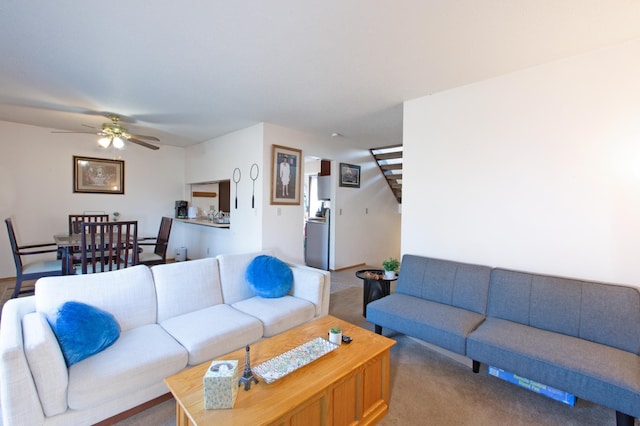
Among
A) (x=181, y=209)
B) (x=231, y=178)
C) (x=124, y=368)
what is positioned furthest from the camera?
(x=181, y=209)

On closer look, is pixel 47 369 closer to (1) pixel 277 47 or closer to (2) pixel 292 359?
(2) pixel 292 359

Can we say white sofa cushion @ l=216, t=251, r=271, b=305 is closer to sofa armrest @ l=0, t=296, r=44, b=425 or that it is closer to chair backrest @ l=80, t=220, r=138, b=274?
chair backrest @ l=80, t=220, r=138, b=274

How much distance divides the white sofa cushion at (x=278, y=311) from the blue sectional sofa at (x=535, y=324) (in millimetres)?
588

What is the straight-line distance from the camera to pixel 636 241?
6.33 feet

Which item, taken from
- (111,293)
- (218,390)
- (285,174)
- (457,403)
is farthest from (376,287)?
(111,293)

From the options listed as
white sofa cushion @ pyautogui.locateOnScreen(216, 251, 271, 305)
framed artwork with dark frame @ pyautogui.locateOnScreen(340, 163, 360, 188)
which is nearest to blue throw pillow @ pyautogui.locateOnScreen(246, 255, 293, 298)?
white sofa cushion @ pyautogui.locateOnScreen(216, 251, 271, 305)

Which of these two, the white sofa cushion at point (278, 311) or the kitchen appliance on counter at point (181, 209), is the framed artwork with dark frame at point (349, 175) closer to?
the white sofa cushion at point (278, 311)

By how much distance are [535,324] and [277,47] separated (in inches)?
107

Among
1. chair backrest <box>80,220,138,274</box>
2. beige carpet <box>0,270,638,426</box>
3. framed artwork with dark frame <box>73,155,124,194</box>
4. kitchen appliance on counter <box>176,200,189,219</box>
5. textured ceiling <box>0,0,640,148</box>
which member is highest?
textured ceiling <box>0,0,640,148</box>

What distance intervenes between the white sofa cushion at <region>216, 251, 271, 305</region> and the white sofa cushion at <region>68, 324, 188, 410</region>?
72 centimetres

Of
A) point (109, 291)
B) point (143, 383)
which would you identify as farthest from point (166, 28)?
Result: point (143, 383)

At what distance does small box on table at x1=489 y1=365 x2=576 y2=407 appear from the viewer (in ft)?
5.38

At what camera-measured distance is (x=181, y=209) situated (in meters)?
5.54

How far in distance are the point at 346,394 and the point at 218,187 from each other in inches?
204
